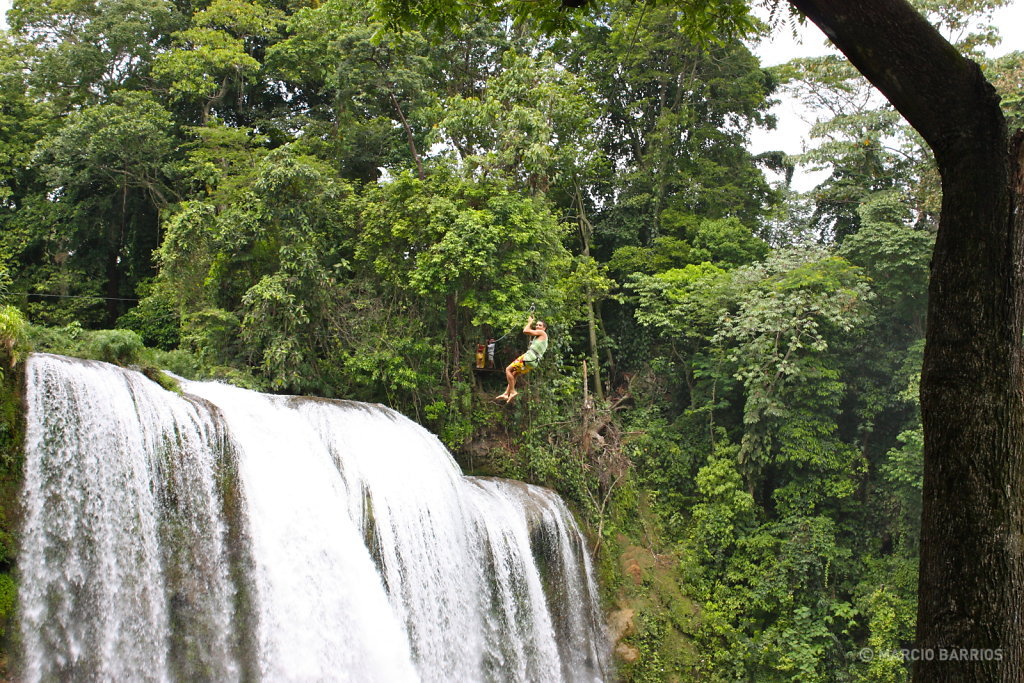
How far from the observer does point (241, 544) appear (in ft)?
24.8

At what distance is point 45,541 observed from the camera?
6664mm

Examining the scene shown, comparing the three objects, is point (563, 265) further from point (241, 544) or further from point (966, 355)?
point (966, 355)

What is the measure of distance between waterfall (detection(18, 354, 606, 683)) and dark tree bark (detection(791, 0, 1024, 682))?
598 centimetres

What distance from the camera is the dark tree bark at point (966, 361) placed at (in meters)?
2.72

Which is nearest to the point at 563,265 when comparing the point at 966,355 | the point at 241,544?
the point at 241,544

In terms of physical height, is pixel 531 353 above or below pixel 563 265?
below

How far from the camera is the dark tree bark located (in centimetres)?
272

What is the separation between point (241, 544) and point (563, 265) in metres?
8.58

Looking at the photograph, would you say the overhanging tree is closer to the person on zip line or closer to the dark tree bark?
the dark tree bark

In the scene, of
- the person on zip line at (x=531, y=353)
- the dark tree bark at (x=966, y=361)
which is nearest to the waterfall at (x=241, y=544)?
the person on zip line at (x=531, y=353)

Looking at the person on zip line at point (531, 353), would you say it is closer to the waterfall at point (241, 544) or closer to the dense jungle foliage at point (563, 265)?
the dense jungle foliage at point (563, 265)

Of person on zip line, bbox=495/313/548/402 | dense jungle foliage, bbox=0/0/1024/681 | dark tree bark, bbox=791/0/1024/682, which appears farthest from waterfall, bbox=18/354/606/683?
dark tree bark, bbox=791/0/1024/682

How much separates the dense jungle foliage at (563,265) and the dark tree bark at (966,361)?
8.52 metres

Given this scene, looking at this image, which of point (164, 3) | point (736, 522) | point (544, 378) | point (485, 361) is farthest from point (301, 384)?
point (164, 3)
